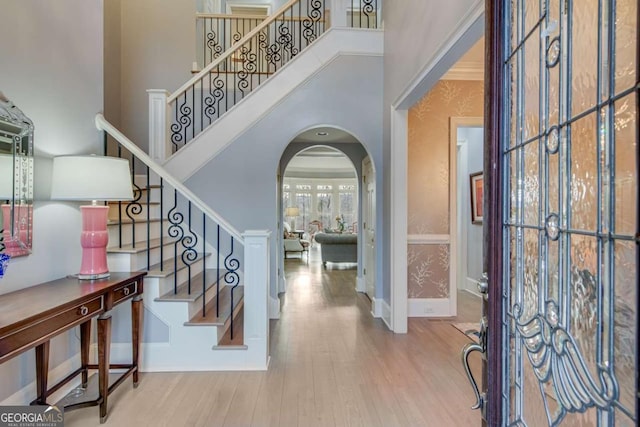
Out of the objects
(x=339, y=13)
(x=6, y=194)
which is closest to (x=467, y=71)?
(x=339, y=13)

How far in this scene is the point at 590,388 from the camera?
2.47ft

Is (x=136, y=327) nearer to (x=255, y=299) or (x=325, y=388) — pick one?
(x=255, y=299)

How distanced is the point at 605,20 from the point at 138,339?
2.95 m

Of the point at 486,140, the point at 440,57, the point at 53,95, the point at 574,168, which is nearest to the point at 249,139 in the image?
the point at 53,95

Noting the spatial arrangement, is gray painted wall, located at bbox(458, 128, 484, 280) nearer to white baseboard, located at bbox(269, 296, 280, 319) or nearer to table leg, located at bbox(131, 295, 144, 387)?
white baseboard, located at bbox(269, 296, 280, 319)

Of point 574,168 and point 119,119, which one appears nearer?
point 574,168

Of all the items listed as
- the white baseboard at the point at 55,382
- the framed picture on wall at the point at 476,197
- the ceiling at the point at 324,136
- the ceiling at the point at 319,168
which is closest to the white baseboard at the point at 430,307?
the framed picture on wall at the point at 476,197

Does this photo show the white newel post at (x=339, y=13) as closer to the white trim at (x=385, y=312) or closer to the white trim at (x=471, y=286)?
the white trim at (x=385, y=312)

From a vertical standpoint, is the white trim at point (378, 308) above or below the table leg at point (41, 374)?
below

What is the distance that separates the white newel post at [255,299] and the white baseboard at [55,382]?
1.24 m

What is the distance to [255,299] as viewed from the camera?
280 centimetres

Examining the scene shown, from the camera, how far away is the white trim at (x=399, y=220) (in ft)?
12.1

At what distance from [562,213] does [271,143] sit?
3545 millimetres

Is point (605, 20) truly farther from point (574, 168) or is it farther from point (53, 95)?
point (53, 95)
